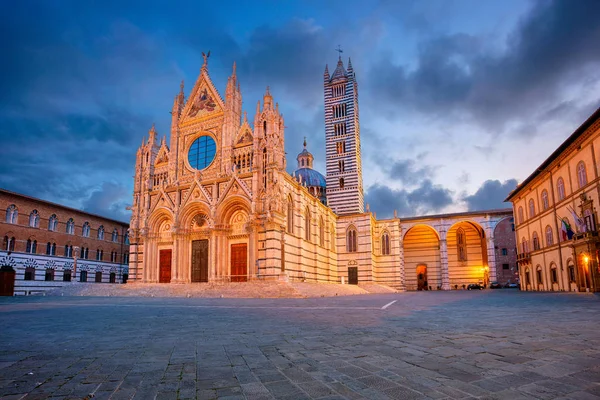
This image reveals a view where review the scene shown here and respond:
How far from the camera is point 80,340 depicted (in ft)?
24.7

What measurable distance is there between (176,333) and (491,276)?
171 feet

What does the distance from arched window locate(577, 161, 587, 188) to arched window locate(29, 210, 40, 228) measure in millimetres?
48091

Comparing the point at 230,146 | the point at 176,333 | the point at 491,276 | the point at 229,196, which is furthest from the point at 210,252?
the point at 491,276

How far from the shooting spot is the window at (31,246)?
3900cm

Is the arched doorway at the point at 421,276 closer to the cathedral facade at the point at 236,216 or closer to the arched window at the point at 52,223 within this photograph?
the cathedral facade at the point at 236,216

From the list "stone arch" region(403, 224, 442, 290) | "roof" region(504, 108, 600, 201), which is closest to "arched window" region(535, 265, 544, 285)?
"roof" region(504, 108, 600, 201)

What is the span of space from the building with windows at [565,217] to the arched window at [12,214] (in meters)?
47.8

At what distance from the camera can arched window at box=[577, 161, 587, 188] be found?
86.0 ft

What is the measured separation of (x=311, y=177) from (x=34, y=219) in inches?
1536

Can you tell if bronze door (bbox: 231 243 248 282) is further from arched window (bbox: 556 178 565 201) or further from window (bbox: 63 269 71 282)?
arched window (bbox: 556 178 565 201)

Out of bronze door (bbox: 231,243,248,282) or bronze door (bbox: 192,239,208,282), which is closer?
bronze door (bbox: 231,243,248,282)

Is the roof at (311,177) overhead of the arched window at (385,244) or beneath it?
overhead

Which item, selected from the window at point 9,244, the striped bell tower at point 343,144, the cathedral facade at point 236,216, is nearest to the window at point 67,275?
the window at point 9,244

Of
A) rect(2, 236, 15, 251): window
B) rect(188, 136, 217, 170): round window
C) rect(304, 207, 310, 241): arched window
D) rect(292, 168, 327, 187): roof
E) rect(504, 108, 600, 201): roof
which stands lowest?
rect(2, 236, 15, 251): window
